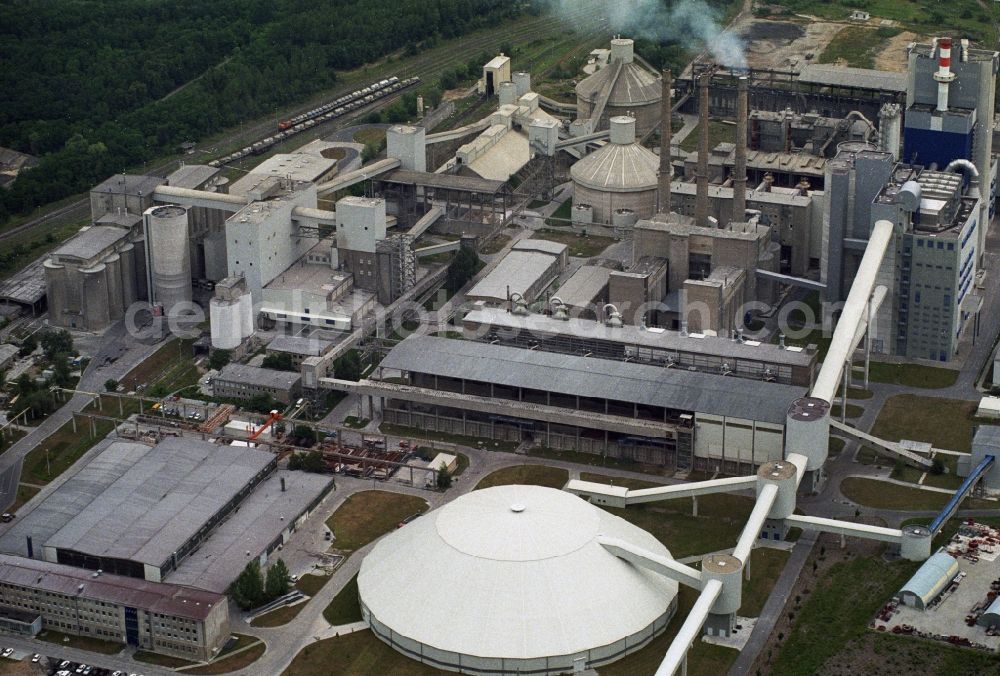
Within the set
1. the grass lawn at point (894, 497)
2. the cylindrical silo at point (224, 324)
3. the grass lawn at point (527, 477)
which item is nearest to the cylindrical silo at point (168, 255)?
the cylindrical silo at point (224, 324)

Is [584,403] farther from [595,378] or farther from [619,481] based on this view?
[619,481]

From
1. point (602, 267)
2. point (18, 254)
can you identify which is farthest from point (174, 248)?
point (602, 267)

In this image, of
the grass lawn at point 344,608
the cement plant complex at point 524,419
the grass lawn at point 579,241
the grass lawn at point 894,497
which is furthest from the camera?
the grass lawn at point 579,241

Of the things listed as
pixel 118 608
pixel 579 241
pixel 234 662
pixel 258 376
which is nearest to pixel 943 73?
pixel 579 241

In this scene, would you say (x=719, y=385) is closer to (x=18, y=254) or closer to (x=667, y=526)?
(x=667, y=526)

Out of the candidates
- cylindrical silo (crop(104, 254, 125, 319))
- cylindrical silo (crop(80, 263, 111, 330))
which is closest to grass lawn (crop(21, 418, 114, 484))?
cylindrical silo (crop(80, 263, 111, 330))

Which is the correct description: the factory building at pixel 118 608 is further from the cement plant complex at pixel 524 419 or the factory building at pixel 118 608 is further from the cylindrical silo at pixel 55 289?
the cylindrical silo at pixel 55 289

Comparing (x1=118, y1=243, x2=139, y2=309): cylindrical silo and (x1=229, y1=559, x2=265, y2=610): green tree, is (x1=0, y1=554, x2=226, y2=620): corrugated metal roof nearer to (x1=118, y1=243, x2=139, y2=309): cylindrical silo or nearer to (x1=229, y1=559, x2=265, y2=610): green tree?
(x1=229, y1=559, x2=265, y2=610): green tree
